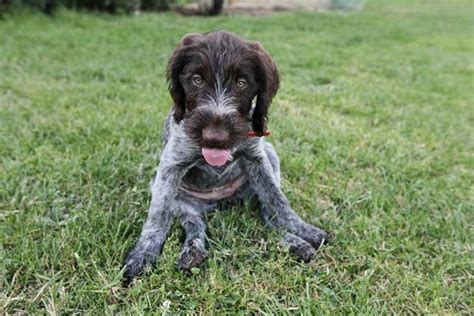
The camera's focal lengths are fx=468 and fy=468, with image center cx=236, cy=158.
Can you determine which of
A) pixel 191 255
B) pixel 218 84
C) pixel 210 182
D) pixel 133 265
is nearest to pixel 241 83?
pixel 218 84

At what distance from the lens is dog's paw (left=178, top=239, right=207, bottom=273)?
9.14 feet

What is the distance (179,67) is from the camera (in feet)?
9.69

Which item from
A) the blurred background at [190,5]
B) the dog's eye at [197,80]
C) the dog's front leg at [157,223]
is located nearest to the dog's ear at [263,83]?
the dog's eye at [197,80]

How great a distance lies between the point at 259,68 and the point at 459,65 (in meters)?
7.57

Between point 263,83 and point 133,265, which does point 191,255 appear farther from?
point 263,83

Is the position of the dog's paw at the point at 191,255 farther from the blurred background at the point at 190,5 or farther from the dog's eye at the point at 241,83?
the blurred background at the point at 190,5

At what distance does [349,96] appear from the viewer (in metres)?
6.34

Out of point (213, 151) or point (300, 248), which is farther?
point (300, 248)

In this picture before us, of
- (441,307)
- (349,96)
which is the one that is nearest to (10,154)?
(441,307)

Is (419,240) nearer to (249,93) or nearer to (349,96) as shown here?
(249,93)

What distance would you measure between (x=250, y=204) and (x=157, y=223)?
0.76 meters

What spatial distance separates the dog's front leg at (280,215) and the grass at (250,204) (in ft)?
0.34

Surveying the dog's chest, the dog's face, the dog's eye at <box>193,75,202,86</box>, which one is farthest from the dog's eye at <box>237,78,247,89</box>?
the dog's chest

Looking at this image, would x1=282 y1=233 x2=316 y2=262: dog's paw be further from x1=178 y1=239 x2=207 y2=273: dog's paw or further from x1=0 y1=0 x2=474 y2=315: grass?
x1=178 y1=239 x2=207 y2=273: dog's paw
